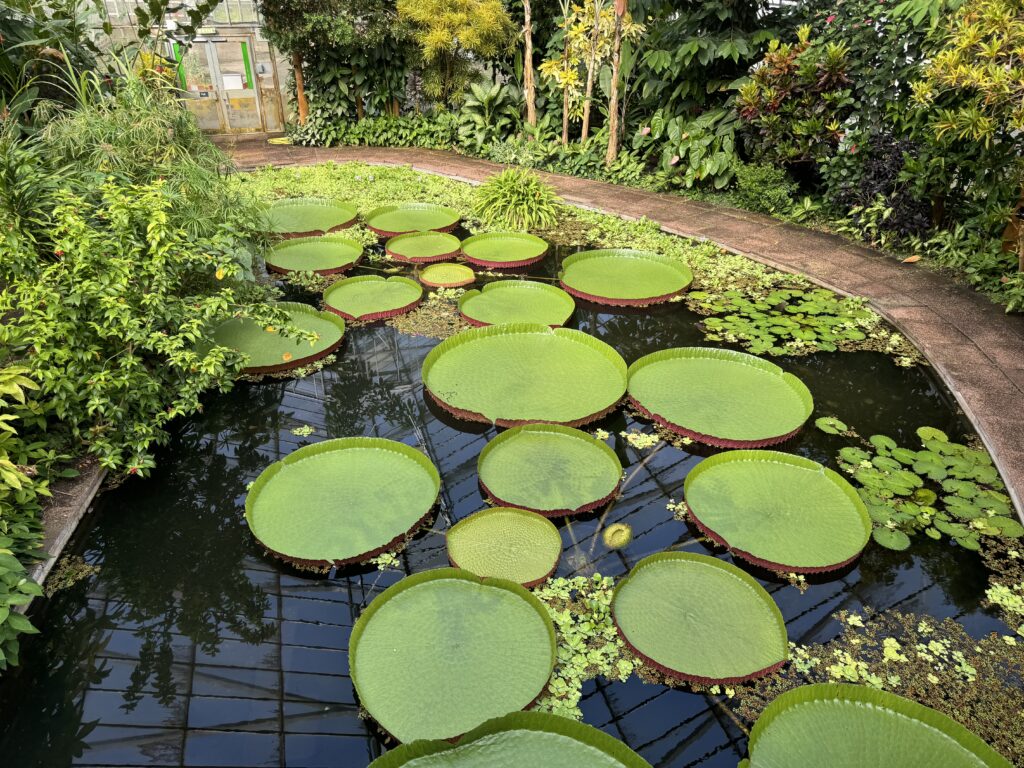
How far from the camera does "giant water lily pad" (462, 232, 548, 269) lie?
5.73 metres

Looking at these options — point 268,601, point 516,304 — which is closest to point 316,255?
point 516,304

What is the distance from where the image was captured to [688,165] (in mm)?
7363

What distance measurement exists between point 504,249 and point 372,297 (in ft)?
4.98

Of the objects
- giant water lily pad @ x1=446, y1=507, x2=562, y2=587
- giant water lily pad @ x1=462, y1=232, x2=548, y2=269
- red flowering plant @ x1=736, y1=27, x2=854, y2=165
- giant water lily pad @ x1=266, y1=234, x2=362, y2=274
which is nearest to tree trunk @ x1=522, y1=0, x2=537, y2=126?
red flowering plant @ x1=736, y1=27, x2=854, y2=165

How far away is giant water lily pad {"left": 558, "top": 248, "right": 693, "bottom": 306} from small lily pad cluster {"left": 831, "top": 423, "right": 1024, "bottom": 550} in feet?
6.80

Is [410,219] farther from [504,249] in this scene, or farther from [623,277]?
[623,277]

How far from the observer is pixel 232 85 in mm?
10250

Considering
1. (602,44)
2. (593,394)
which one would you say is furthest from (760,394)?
(602,44)

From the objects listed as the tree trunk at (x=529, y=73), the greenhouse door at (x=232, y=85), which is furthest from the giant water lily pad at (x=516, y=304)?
the greenhouse door at (x=232, y=85)

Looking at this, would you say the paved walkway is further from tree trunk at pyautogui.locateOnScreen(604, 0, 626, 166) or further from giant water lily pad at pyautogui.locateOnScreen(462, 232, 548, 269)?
giant water lily pad at pyautogui.locateOnScreen(462, 232, 548, 269)

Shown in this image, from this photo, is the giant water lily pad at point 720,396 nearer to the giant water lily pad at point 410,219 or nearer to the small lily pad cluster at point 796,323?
the small lily pad cluster at point 796,323

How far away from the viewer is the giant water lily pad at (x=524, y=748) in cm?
198

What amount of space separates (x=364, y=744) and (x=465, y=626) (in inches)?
21.1

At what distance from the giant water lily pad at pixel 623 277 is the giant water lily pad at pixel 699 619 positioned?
276 centimetres
